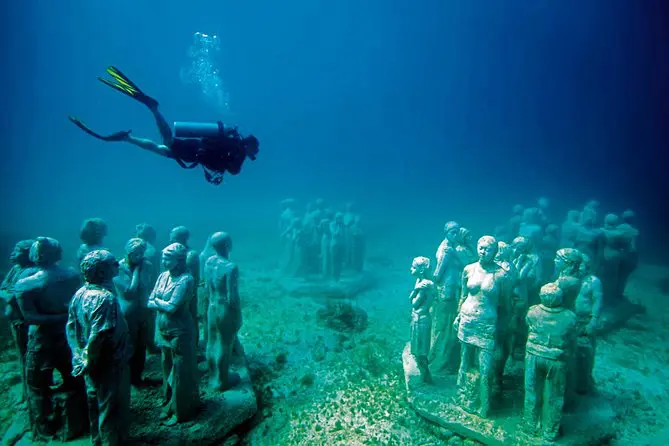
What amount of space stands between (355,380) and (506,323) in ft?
11.5

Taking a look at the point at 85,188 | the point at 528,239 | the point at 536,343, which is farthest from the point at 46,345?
the point at 85,188

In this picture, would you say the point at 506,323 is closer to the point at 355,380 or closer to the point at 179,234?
the point at 355,380

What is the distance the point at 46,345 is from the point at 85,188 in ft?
293

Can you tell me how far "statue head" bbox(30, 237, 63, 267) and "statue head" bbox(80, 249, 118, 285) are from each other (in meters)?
1.25

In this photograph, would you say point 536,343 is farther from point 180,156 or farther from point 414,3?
point 414,3

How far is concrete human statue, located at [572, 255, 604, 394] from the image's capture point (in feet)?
19.2

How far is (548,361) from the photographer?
4.65 metres

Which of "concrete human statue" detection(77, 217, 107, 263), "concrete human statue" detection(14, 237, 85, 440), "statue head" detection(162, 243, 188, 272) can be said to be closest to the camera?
"concrete human statue" detection(14, 237, 85, 440)

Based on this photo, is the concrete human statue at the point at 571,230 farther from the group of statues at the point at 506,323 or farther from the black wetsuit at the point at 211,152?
the black wetsuit at the point at 211,152

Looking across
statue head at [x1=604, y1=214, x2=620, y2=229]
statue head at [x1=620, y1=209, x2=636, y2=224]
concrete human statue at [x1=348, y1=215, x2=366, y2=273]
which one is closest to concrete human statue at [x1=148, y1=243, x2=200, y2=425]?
concrete human statue at [x1=348, y1=215, x2=366, y2=273]

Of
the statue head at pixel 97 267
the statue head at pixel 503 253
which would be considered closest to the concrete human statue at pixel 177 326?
the statue head at pixel 97 267

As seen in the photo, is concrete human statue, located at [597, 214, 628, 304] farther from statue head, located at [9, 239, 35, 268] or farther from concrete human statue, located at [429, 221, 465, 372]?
statue head, located at [9, 239, 35, 268]

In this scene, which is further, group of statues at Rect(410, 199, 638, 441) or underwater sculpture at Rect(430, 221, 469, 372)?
underwater sculpture at Rect(430, 221, 469, 372)

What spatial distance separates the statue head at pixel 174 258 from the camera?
4676mm
